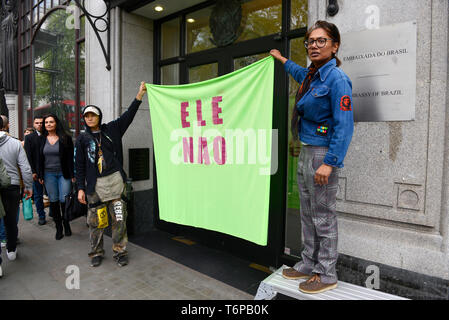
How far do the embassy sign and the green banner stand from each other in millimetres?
793

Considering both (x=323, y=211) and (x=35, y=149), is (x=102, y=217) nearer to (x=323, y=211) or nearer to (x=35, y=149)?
(x=35, y=149)

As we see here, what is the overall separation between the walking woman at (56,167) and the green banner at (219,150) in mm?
2273

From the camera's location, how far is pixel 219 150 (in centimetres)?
322

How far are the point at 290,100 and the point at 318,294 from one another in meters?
2.30

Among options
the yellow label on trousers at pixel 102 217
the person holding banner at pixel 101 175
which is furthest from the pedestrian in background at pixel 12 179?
the yellow label on trousers at pixel 102 217

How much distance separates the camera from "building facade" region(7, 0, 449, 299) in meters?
2.43

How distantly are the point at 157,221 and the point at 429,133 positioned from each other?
4624mm

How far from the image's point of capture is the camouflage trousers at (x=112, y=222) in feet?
13.2

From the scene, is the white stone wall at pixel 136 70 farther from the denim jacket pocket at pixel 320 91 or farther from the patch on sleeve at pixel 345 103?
the patch on sleeve at pixel 345 103

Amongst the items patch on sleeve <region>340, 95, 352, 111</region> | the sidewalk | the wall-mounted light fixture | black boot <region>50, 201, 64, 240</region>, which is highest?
the wall-mounted light fixture

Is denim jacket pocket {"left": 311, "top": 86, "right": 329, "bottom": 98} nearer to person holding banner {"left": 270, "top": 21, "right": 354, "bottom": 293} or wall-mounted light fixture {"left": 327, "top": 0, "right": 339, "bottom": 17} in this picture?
person holding banner {"left": 270, "top": 21, "right": 354, "bottom": 293}

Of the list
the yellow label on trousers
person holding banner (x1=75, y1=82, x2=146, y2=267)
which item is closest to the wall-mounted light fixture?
person holding banner (x1=75, y1=82, x2=146, y2=267)

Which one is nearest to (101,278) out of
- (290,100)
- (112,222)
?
(112,222)

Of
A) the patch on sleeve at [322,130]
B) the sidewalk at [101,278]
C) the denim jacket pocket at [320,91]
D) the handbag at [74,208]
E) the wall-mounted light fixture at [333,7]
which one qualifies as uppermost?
the wall-mounted light fixture at [333,7]
